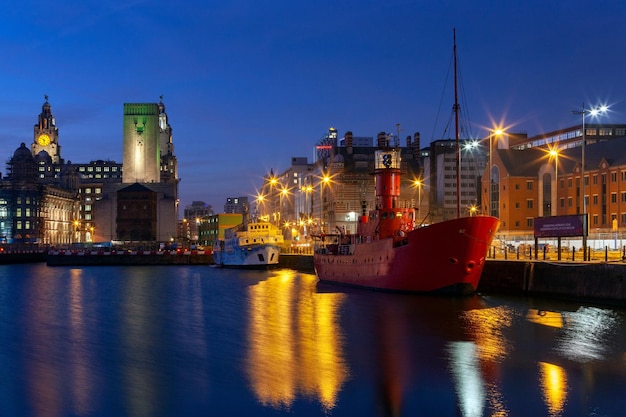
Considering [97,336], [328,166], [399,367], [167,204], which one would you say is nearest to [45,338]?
[97,336]

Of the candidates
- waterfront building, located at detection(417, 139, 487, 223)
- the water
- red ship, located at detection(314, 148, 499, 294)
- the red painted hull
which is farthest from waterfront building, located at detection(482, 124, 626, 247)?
the water

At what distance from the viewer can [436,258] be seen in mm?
43125

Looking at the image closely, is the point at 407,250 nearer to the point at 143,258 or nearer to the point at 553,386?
the point at 553,386

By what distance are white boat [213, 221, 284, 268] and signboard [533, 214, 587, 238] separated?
4907 centimetres

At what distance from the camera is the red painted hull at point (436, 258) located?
41844mm

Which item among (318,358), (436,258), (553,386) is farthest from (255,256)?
(553,386)

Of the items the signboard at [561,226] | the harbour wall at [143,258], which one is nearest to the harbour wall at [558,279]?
the signboard at [561,226]

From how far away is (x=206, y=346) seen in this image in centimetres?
3134

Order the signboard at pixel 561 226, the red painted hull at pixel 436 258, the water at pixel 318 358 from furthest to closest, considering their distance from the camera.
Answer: the signboard at pixel 561 226 → the red painted hull at pixel 436 258 → the water at pixel 318 358

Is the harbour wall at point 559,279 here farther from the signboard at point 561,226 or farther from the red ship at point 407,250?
the red ship at point 407,250

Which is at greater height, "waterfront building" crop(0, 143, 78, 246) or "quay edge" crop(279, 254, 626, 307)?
"waterfront building" crop(0, 143, 78, 246)

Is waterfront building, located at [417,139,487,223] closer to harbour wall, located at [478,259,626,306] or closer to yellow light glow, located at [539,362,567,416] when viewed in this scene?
harbour wall, located at [478,259,626,306]

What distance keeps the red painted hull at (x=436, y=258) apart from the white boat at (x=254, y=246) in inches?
1660

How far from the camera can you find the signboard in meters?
43.4
